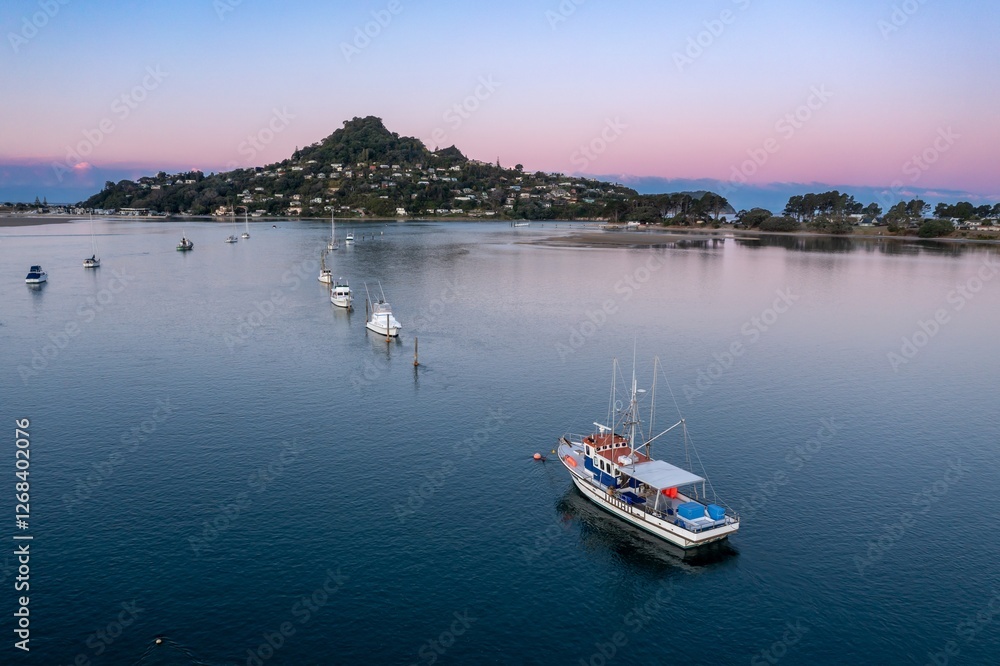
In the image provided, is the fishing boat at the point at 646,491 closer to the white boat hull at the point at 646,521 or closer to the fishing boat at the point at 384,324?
the white boat hull at the point at 646,521

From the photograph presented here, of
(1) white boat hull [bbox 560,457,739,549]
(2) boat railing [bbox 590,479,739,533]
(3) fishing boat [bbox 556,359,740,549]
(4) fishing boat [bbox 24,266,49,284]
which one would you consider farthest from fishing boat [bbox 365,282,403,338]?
(4) fishing boat [bbox 24,266,49,284]

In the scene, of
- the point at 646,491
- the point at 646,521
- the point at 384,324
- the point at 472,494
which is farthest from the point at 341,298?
the point at 646,521

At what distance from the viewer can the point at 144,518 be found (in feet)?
127

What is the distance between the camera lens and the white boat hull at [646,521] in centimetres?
3694

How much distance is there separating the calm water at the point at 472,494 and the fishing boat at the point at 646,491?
1.37 meters

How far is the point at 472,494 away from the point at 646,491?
35.7ft

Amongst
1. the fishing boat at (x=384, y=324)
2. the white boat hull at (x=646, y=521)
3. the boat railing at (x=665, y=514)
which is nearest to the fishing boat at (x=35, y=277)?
the fishing boat at (x=384, y=324)

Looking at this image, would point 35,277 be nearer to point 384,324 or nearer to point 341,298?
point 341,298

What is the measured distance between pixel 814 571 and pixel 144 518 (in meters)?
37.2

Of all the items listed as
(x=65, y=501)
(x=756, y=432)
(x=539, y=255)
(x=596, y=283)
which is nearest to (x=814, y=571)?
(x=756, y=432)

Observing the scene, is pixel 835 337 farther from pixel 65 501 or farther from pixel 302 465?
pixel 65 501

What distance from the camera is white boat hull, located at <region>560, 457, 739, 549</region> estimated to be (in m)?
36.9

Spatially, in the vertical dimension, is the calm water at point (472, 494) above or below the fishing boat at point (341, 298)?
below

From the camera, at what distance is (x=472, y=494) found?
140ft
